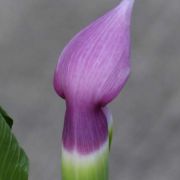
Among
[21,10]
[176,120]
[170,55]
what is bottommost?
[176,120]

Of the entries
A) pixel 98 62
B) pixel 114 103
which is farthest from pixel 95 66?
pixel 114 103

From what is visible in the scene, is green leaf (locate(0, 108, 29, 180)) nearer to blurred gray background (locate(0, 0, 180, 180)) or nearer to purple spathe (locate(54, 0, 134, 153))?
purple spathe (locate(54, 0, 134, 153))

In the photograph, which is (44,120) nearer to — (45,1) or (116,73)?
(45,1)

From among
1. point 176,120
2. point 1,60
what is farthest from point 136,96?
point 1,60

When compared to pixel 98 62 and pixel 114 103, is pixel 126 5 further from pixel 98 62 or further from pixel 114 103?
pixel 114 103

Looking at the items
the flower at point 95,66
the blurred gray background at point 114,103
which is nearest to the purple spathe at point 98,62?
the flower at point 95,66

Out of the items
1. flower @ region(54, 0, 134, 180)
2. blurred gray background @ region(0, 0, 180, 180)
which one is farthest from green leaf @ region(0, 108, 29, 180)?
blurred gray background @ region(0, 0, 180, 180)

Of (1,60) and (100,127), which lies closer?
(100,127)
